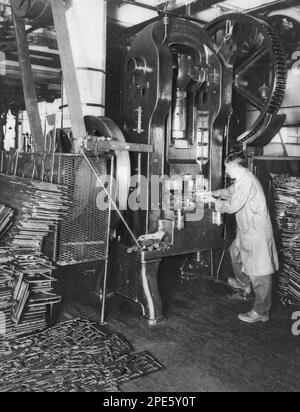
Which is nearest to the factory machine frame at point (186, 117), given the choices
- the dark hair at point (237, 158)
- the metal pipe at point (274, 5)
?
the dark hair at point (237, 158)

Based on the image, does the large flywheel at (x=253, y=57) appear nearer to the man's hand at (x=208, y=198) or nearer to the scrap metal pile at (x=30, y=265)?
the man's hand at (x=208, y=198)

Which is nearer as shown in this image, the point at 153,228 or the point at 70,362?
the point at 70,362

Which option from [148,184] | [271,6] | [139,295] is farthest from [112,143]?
[271,6]

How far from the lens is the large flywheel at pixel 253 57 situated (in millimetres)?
3752

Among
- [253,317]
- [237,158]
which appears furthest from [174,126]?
[253,317]

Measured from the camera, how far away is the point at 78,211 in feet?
11.0

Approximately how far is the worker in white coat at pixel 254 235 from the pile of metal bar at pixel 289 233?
16.9 inches

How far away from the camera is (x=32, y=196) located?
10.5ft

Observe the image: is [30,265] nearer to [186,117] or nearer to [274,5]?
[186,117]

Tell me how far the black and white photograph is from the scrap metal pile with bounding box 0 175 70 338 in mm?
11

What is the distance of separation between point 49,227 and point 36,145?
124 centimetres

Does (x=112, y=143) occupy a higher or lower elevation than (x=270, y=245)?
higher

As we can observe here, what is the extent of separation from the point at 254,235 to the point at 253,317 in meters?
0.73

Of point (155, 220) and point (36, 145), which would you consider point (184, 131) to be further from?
point (36, 145)
